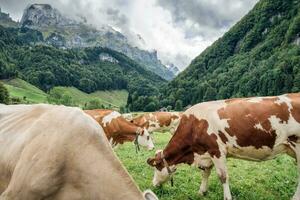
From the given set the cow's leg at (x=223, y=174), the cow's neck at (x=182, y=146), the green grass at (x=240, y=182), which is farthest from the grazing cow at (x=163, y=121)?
the cow's leg at (x=223, y=174)

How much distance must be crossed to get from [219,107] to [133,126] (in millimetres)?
11385

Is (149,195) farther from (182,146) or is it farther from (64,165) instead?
(182,146)

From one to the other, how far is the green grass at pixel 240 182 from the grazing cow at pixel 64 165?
7320 mm

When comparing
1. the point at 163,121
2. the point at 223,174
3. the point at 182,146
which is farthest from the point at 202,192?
the point at 163,121

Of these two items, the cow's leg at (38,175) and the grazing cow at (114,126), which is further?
the grazing cow at (114,126)

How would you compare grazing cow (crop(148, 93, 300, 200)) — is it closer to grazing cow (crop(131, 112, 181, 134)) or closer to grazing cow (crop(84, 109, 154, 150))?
grazing cow (crop(84, 109, 154, 150))

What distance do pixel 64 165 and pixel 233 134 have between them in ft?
24.1

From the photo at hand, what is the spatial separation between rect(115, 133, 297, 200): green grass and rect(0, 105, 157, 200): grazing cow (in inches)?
288

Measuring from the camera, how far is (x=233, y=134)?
11477mm

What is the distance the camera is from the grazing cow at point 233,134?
35.7 feet

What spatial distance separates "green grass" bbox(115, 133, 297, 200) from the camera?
12.4 m

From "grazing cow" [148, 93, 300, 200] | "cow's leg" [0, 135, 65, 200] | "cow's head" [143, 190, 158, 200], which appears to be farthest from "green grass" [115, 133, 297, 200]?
"cow's head" [143, 190, 158, 200]

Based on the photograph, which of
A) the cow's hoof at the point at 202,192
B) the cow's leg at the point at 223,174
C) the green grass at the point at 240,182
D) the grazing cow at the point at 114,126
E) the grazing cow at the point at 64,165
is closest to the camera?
the grazing cow at the point at 64,165

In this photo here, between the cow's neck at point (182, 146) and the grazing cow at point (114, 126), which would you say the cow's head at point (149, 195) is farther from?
the grazing cow at point (114, 126)
